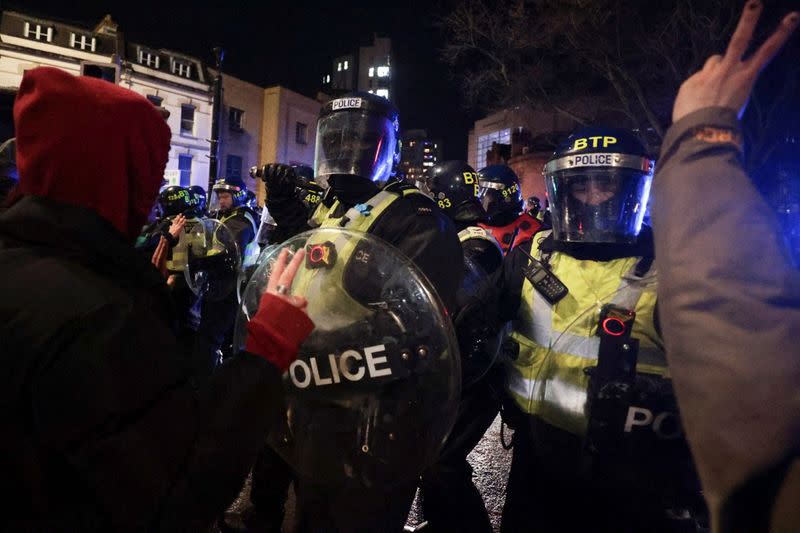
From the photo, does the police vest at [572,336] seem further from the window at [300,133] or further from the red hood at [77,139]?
the window at [300,133]

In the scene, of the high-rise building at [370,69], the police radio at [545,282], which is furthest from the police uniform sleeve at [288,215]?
the high-rise building at [370,69]

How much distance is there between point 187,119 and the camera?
29.8 m

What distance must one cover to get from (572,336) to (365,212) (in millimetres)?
1164

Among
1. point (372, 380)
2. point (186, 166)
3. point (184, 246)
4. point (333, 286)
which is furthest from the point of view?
point (186, 166)

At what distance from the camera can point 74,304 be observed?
104cm

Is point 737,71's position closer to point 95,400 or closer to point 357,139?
point 95,400

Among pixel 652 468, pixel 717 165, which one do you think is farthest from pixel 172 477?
pixel 652 468

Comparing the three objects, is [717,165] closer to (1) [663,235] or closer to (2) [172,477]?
(1) [663,235]

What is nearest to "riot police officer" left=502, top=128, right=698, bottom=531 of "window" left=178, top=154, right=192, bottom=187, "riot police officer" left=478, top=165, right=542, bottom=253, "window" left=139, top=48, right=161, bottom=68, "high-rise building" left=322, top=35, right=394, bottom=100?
"riot police officer" left=478, top=165, right=542, bottom=253

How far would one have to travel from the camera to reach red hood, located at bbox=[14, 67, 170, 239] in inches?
47.6

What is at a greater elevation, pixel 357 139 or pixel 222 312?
pixel 357 139

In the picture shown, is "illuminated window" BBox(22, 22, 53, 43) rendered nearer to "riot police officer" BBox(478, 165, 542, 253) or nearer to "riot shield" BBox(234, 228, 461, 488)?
"riot police officer" BBox(478, 165, 542, 253)

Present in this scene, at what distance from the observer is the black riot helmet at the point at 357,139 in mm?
3047

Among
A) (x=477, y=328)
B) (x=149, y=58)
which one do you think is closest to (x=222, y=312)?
(x=477, y=328)
